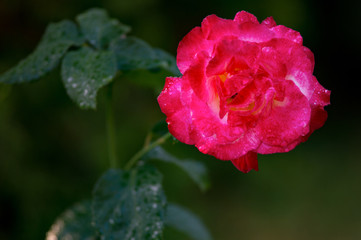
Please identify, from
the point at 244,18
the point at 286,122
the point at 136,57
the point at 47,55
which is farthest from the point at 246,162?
the point at 47,55

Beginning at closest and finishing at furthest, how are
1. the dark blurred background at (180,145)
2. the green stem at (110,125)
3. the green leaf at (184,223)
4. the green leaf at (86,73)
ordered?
the green leaf at (86,73), the green stem at (110,125), the green leaf at (184,223), the dark blurred background at (180,145)

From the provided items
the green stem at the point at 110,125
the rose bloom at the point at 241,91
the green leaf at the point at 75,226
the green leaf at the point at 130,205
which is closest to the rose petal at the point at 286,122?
the rose bloom at the point at 241,91

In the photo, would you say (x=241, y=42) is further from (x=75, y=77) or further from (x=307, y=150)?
(x=307, y=150)

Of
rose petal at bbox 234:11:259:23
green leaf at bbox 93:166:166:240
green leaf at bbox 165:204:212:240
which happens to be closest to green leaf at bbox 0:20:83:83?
green leaf at bbox 93:166:166:240

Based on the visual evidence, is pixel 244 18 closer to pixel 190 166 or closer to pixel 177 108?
pixel 177 108

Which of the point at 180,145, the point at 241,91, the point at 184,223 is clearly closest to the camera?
the point at 241,91

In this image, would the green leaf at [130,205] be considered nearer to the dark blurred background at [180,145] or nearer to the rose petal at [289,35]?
the dark blurred background at [180,145]
